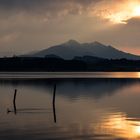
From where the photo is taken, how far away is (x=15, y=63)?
634ft

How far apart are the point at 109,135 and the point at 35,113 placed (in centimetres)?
1272

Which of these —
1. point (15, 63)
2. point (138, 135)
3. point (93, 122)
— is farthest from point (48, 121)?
point (15, 63)

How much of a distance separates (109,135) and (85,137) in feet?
4.34

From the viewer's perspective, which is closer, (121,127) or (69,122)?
(121,127)

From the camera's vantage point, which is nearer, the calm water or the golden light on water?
the calm water

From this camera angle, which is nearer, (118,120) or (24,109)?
(118,120)

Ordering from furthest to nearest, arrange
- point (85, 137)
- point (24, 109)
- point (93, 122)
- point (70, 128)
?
point (24, 109) < point (93, 122) < point (70, 128) < point (85, 137)

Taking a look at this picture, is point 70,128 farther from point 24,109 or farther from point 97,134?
point 24,109

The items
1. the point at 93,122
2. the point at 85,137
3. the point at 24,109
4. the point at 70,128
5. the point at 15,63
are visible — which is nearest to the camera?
the point at 85,137

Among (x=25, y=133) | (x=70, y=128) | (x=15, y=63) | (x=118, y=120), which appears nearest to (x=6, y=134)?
(x=25, y=133)

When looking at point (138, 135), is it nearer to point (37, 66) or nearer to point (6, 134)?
point (6, 134)

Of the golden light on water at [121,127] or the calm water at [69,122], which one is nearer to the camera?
the calm water at [69,122]

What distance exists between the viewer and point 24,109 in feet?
130

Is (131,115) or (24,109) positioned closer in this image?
(131,115)
